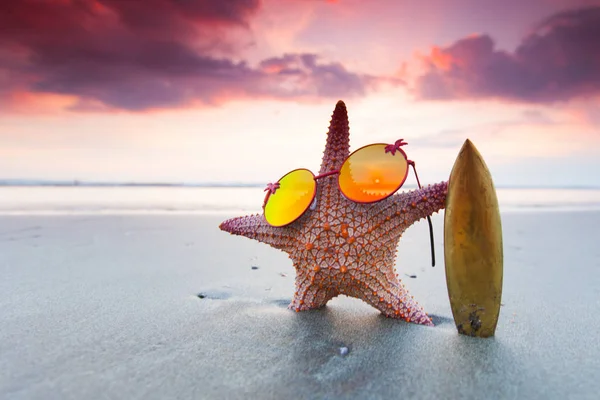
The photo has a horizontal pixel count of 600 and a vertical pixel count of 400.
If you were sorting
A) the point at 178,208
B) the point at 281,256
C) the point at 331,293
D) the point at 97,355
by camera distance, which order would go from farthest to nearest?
the point at 178,208
the point at 281,256
the point at 331,293
the point at 97,355

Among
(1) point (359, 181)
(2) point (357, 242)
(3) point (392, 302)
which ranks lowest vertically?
(3) point (392, 302)

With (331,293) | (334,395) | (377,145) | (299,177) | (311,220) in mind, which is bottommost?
(334,395)

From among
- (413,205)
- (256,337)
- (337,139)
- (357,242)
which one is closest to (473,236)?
(413,205)

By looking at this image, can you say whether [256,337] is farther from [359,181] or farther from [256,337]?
[359,181]

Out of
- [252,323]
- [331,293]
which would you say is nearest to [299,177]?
[331,293]

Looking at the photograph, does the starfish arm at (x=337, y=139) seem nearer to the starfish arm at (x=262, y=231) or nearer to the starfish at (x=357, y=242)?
the starfish at (x=357, y=242)

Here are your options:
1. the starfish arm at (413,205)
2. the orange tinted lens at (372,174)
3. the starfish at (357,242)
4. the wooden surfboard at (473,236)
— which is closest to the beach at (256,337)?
the starfish at (357,242)

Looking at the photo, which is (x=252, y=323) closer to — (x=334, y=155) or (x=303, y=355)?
(x=303, y=355)
